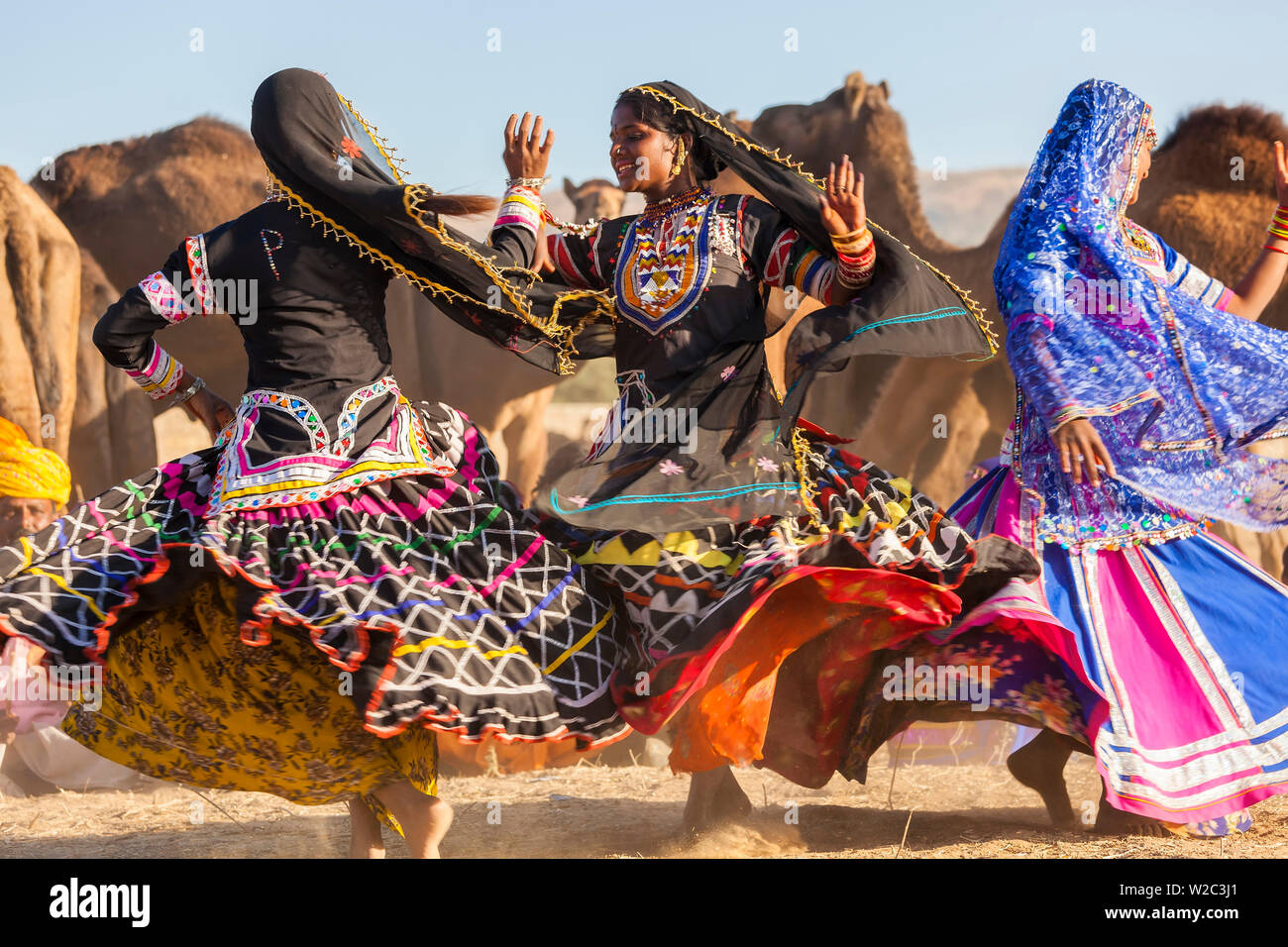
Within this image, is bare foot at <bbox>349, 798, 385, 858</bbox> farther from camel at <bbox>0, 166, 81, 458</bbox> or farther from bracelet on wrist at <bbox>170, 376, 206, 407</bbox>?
camel at <bbox>0, 166, 81, 458</bbox>

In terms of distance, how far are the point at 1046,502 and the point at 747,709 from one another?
1308mm

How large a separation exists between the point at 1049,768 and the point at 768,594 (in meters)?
1.57

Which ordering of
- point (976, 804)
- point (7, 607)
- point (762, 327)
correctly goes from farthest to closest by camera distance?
1. point (976, 804)
2. point (762, 327)
3. point (7, 607)

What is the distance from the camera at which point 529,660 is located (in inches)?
135

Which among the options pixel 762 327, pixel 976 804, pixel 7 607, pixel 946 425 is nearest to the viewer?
pixel 7 607

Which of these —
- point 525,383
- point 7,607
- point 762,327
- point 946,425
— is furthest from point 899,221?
point 7,607

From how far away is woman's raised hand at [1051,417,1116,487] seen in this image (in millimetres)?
3812

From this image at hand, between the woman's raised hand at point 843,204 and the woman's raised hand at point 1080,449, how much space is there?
0.92 metres

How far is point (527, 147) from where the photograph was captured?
378 cm

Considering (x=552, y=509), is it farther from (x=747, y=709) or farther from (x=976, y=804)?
(x=976, y=804)

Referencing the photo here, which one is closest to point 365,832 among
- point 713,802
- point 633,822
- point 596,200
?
point 713,802

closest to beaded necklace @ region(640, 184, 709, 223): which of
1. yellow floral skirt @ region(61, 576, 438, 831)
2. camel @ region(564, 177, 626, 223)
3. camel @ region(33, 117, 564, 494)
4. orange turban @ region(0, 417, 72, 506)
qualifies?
yellow floral skirt @ region(61, 576, 438, 831)

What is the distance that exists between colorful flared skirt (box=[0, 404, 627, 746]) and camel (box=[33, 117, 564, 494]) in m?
5.72

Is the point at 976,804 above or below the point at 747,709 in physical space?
below
